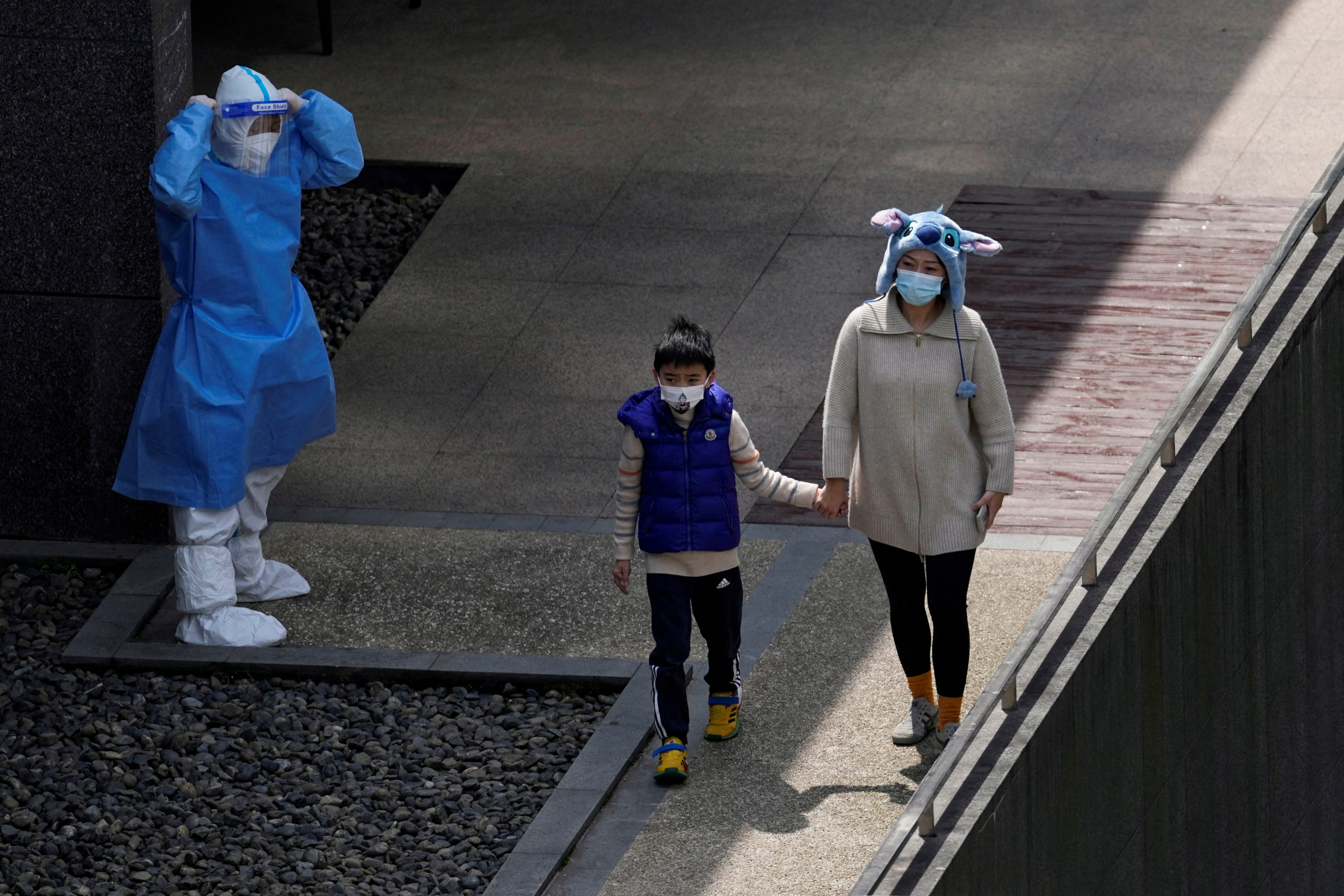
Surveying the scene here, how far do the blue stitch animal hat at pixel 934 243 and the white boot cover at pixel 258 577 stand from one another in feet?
9.76

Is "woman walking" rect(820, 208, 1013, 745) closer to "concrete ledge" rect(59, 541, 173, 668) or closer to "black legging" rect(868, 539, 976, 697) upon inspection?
"black legging" rect(868, 539, 976, 697)

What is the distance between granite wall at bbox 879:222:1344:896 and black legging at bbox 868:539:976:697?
2.01ft

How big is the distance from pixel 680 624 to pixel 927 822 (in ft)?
5.86

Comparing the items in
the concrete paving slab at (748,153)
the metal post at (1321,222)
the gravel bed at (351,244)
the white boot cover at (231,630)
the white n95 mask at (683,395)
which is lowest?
the gravel bed at (351,244)

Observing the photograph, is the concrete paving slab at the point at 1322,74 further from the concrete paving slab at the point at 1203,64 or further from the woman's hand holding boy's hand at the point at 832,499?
the woman's hand holding boy's hand at the point at 832,499

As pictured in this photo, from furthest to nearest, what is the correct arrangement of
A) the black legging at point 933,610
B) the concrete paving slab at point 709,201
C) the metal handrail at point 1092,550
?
the concrete paving slab at point 709,201
the black legging at point 933,610
the metal handrail at point 1092,550

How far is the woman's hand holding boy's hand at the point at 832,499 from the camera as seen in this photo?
651cm

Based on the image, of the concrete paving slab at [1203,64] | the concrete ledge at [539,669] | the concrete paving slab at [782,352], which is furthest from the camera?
the concrete paving slab at [1203,64]

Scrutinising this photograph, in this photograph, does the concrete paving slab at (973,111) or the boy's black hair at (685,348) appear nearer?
the boy's black hair at (685,348)

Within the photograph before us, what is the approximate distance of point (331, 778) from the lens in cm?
689

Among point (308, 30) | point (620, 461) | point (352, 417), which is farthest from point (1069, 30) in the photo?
point (620, 461)

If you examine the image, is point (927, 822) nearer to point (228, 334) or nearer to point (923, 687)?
point (923, 687)

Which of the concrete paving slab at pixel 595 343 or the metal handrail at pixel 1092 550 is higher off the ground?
the metal handrail at pixel 1092 550

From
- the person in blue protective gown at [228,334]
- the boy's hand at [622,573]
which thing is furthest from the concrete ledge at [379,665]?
the boy's hand at [622,573]
